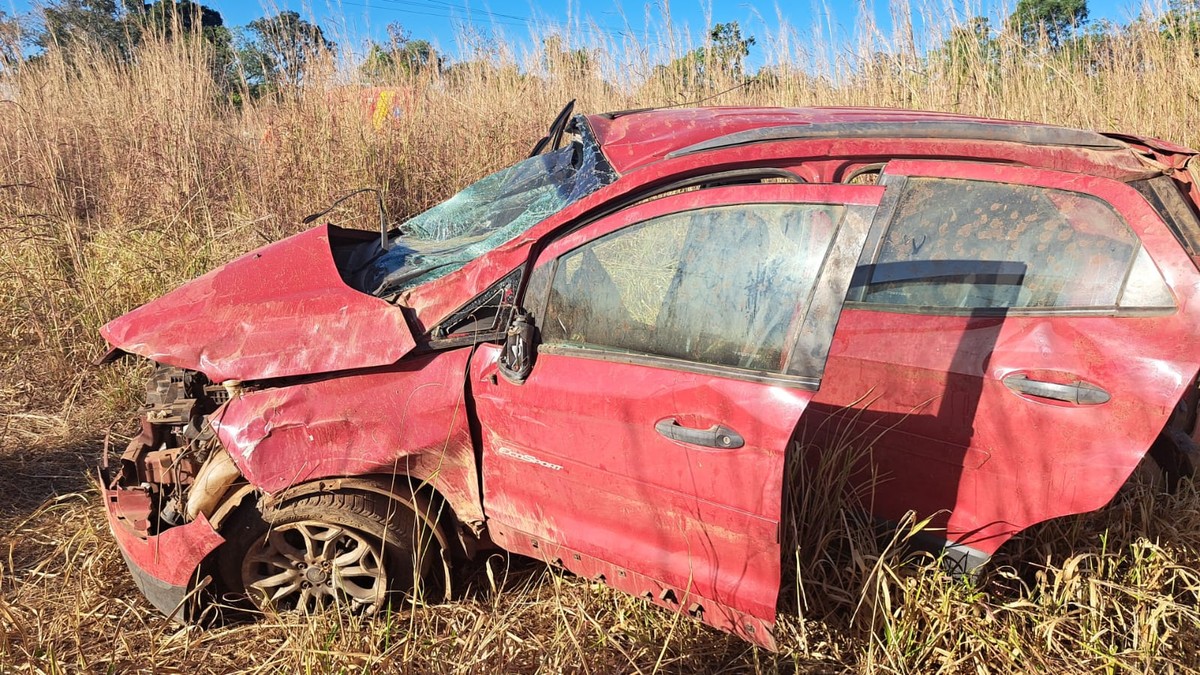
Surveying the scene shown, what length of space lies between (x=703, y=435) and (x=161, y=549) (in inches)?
69.4

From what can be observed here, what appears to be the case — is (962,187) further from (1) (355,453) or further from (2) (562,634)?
(1) (355,453)

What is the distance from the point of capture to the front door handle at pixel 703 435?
1.95 metres

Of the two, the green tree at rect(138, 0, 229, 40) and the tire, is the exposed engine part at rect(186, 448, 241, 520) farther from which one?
the green tree at rect(138, 0, 229, 40)

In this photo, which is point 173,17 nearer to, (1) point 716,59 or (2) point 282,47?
(2) point 282,47

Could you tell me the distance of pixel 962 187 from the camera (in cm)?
233

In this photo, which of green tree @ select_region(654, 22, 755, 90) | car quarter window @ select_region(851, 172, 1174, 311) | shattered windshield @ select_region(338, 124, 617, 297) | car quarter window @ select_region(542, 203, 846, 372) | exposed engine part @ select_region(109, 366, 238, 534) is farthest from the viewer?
green tree @ select_region(654, 22, 755, 90)

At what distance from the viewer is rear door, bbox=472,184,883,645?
1.93 m

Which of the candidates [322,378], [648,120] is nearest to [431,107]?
[648,120]

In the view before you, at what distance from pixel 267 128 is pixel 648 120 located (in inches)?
170

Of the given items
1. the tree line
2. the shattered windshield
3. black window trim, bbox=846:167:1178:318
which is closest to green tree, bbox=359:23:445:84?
the tree line

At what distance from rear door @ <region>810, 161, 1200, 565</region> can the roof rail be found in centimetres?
16

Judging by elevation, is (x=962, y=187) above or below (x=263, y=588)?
above

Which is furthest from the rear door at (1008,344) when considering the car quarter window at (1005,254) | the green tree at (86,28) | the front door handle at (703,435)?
the green tree at (86,28)

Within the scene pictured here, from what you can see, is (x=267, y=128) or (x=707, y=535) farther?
(x=267, y=128)
